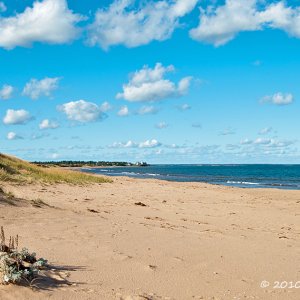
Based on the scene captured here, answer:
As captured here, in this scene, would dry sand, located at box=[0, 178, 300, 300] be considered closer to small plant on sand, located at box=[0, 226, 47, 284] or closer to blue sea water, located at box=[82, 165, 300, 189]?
small plant on sand, located at box=[0, 226, 47, 284]

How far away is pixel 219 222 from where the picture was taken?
42.9ft

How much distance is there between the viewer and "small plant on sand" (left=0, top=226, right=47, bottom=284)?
4768 mm

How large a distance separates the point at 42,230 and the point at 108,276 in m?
3.08

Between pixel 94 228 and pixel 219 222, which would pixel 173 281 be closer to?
pixel 94 228

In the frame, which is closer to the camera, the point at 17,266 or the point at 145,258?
the point at 17,266

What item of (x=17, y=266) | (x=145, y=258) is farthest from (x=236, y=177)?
(x=17, y=266)

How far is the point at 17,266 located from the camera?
16.6 feet
